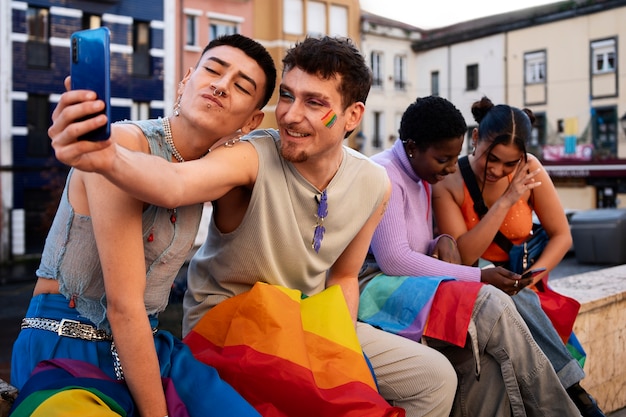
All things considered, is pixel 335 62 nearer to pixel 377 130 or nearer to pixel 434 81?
pixel 377 130

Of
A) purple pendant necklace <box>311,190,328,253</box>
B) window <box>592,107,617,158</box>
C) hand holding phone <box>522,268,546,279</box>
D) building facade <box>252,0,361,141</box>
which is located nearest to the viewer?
purple pendant necklace <box>311,190,328,253</box>

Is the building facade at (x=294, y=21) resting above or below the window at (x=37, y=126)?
above

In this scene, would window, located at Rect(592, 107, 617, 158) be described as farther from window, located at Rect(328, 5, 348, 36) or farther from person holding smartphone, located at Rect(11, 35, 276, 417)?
person holding smartphone, located at Rect(11, 35, 276, 417)

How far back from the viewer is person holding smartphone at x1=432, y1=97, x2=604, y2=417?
3129 millimetres

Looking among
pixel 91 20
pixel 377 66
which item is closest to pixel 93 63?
pixel 91 20

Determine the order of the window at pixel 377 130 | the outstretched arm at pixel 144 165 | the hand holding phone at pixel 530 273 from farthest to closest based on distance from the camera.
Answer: the window at pixel 377 130 < the hand holding phone at pixel 530 273 < the outstretched arm at pixel 144 165

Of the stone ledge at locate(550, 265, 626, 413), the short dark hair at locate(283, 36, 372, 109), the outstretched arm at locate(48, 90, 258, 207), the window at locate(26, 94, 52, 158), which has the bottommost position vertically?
the stone ledge at locate(550, 265, 626, 413)

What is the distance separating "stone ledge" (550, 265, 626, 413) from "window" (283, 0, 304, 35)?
2516 cm

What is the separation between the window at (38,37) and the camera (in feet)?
67.5

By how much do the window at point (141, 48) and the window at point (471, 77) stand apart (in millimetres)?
16295

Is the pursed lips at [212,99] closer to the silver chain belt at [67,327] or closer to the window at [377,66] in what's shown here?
the silver chain belt at [67,327]

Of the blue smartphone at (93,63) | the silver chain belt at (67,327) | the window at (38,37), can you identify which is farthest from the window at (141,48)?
the blue smartphone at (93,63)

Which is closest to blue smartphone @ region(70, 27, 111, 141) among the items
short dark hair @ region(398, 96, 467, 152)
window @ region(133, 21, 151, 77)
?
short dark hair @ region(398, 96, 467, 152)

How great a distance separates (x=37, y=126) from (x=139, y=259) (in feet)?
68.1
